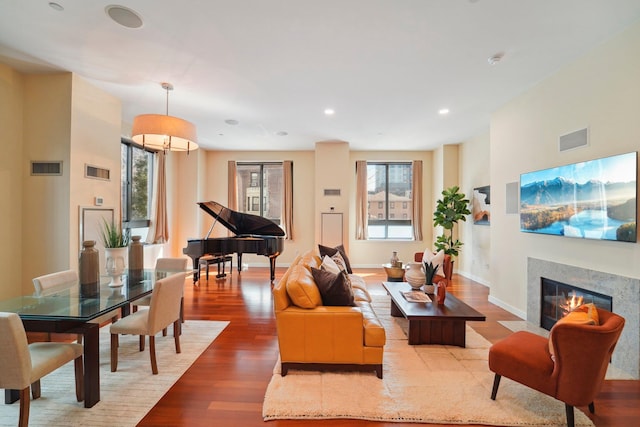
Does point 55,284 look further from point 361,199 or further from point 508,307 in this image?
point 361,199

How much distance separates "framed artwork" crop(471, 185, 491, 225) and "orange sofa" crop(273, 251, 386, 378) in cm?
453

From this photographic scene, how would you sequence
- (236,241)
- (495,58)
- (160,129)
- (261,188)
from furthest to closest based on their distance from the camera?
(261,188)
(236,241)
(160,129)
(495,58)

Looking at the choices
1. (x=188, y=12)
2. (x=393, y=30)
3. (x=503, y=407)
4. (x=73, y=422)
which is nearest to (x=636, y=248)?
(x=503, y=407)

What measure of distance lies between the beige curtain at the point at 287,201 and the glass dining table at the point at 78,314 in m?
5.12

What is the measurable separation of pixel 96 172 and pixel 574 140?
20.5 ft

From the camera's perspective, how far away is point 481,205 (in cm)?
595

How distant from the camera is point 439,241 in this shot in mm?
6289

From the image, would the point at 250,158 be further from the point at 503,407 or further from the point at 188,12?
the point at 503,407

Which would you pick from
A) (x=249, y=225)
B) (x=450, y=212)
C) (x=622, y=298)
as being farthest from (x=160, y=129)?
(x=450, y=212)

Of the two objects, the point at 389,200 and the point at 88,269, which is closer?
the point at 88,269

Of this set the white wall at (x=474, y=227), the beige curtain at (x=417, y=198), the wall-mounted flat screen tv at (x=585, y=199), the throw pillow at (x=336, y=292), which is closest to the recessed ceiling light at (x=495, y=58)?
the wall-mounted flat screen tv at (x=585, y=199)

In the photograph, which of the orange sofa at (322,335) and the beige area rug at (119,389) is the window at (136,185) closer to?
the beige area rug at (119,389)

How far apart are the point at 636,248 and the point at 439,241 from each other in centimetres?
384

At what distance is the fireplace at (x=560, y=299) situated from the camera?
2842mm
